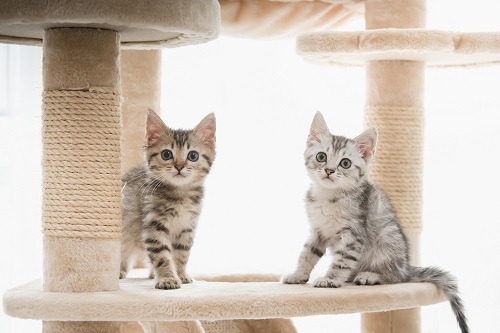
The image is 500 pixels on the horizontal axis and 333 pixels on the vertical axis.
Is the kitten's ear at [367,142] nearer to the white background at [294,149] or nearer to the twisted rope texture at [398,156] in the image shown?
the twisted rope texture at [398,156]

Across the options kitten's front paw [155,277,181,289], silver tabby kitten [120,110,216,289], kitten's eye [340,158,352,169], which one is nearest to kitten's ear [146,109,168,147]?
silver tabby kitten [120,110,216,289]

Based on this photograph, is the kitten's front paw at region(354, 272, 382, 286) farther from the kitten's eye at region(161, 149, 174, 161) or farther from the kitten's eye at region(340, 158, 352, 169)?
the kitten's eye at region(161, 149, 174, 161)

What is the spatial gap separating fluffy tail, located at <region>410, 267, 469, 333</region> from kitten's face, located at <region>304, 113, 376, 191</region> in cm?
32

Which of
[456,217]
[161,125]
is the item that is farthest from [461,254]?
[161,125]

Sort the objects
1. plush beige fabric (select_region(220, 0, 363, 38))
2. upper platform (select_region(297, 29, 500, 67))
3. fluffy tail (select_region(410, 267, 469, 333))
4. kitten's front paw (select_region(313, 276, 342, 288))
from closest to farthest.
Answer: kitten's front paw (select_region(313, 276, 342, 288)), fluffy tail (select_region(410, 267, 469, 333)), upper platform (select_region(297, 29, 500, 67)), plush beige fabric (select_region(220, 0, 363, 38))

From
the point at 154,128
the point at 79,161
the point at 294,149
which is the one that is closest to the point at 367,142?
the point at 154,128

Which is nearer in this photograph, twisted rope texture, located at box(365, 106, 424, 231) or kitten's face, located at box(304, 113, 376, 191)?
kitten's face, located at box(304, 113, 376, 191)

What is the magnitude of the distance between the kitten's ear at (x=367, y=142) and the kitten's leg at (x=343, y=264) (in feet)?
0.78

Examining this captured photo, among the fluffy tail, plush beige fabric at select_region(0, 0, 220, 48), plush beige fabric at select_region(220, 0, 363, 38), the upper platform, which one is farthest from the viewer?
plush beige fabric at select_region(220, 0, 363, 38)

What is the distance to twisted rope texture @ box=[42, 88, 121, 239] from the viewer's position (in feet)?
5.89

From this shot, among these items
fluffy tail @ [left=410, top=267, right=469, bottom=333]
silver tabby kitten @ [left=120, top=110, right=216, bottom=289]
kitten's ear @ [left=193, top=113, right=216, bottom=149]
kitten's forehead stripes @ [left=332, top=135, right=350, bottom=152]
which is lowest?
fluffy tail @ [left=410, top=267, right=469, bottom=333]

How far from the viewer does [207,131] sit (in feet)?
6.54

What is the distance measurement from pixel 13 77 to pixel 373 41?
56.4 inches

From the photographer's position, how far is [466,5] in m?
2.98
